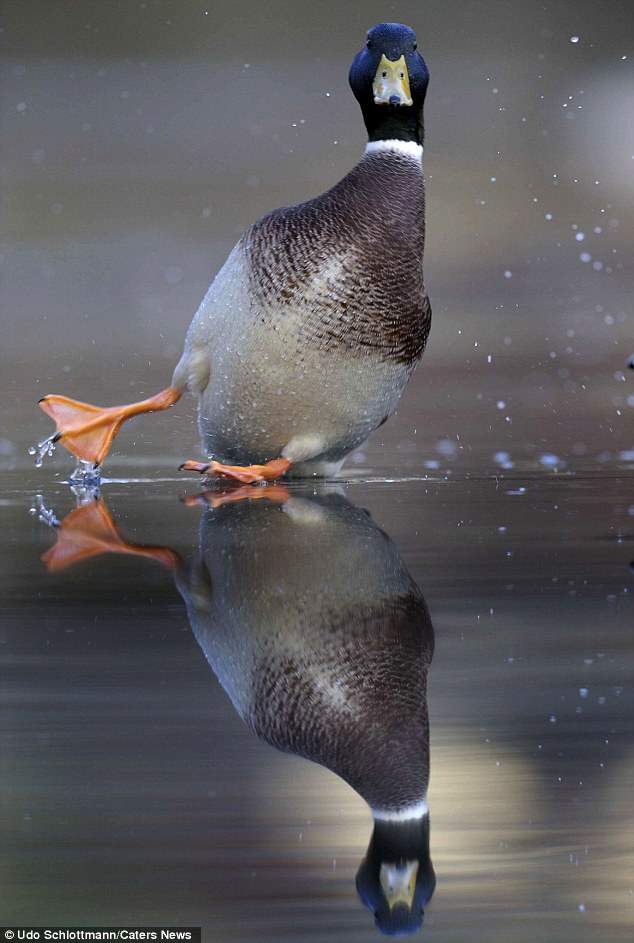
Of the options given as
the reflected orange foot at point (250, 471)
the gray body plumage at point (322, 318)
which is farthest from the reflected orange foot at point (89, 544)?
the gray body plumage at point (322, 318)

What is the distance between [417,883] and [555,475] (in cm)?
243

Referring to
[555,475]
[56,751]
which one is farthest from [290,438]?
[56,751]

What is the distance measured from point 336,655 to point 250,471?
5.20 feet

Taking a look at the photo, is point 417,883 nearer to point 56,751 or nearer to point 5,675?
point 56,751

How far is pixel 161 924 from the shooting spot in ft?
2.65

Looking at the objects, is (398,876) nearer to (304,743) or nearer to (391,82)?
(304,743)

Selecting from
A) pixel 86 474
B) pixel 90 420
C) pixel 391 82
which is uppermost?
pixel 391 82

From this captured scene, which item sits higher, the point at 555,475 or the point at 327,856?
the point at 327,856

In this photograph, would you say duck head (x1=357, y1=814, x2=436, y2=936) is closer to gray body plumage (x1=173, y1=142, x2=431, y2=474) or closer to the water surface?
the water surface

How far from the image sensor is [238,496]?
281 centimetres

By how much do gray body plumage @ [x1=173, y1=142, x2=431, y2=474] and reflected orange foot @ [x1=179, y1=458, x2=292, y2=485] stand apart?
0.12 ft

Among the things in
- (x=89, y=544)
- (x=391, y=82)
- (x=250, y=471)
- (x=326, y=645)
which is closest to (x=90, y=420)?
(x=250, y=471)

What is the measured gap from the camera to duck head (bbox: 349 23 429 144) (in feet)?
9.84

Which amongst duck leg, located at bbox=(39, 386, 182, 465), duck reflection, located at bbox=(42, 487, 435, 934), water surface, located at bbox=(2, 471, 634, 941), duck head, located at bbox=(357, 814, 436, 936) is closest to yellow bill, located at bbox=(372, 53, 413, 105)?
duck leg, located at bbox=(39, 386, 182, 465)
